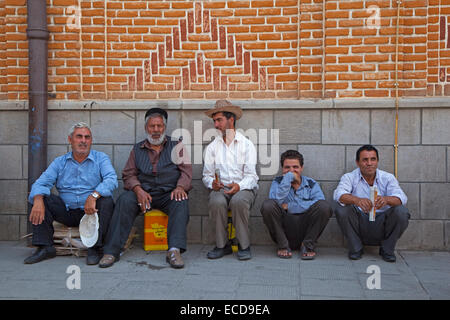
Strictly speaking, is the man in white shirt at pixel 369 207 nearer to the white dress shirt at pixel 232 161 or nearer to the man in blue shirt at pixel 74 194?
the white dress shirt at pixel 232 161

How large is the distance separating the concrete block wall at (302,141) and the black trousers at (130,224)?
792 mm

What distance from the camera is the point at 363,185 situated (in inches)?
191

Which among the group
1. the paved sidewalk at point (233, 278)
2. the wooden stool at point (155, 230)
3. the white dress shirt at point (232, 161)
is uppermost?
the white dress shirt at point (232, 161)

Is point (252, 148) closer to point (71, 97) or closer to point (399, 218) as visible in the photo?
point (399, 218)

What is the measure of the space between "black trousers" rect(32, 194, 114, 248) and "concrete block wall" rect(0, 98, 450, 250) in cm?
85

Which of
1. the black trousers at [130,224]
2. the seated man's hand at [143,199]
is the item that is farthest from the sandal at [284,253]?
the seated man's hand at [143,199]

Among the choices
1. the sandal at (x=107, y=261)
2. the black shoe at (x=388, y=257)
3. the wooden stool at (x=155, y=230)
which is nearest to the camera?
the sandal at (x=107, y=261)

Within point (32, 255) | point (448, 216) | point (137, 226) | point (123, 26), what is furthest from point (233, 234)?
point (123, 26)

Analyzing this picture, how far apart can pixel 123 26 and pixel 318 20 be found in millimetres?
2326

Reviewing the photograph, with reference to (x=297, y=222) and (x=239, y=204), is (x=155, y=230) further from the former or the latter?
(x=297, y=222)

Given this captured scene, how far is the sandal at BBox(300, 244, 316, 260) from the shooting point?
15.1 feet

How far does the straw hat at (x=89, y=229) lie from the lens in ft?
14.9

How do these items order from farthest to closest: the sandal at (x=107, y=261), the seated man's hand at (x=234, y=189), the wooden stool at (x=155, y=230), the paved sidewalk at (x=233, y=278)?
the wooden stool at (x=155, y=230) → the seated man's hand at (x=234, y=189) → the sandal at (x=107, y=261) → the paved sidewalk at (x=233, y=278)

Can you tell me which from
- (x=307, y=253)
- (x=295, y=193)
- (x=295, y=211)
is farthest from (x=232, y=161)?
(x=307, y=253)
